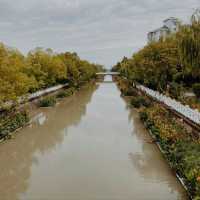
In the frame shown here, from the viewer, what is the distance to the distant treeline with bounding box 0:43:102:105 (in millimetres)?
17594

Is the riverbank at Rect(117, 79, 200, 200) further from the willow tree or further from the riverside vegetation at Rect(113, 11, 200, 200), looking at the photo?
the willow tree

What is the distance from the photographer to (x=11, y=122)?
1800cm

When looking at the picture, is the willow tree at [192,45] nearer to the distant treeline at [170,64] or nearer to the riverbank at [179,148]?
the distant treeline at [170,64]

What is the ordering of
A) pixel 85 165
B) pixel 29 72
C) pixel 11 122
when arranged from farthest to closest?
pixel 29 72, pixel 11 122, pixel 85 165

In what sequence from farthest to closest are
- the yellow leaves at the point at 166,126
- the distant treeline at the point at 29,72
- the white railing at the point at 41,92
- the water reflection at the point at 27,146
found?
1. the white railing at the point at 41,92
2. the distant treeline at the point at 29,72
3. the yellow leaves at the point at 166,126
4. the water reflection at the point at 27,146

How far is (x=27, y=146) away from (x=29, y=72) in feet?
47.8

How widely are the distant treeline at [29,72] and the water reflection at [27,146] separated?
7.40 feet

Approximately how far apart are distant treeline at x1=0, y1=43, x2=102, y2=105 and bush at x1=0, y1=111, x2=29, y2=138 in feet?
3.52

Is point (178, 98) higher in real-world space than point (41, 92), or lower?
higher

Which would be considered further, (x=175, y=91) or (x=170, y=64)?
(x=175, y=91)

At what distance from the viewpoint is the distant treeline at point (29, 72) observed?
Answer: 17.6 m

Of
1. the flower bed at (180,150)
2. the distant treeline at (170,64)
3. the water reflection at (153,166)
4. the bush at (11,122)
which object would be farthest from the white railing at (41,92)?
the water reflection at (153,166)

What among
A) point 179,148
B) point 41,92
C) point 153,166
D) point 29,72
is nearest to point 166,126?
point 153,166

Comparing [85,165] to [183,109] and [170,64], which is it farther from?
[170,64]
